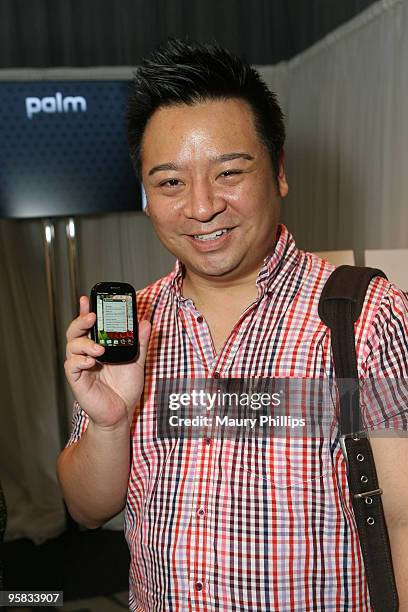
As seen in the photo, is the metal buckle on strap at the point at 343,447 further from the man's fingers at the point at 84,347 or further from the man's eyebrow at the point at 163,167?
the man's eyebrow at the point at 163,167

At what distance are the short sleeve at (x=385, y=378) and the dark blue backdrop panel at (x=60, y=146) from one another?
8.42 feet

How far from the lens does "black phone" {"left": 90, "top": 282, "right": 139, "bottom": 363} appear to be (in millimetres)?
1179

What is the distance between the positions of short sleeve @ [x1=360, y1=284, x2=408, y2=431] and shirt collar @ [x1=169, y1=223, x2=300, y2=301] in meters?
0.25

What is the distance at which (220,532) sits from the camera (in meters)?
1.16

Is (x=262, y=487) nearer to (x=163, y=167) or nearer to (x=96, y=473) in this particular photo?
(x=96, y=473)

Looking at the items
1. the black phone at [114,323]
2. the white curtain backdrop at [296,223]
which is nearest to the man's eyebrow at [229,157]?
the black phone at [114,323]

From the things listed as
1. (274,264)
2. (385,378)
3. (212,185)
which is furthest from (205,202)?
(385,378)

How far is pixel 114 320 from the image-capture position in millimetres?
1190

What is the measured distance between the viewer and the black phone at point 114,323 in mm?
1179

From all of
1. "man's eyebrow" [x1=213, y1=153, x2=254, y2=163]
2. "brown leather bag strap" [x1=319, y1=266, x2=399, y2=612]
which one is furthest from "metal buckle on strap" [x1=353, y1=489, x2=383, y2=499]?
"man's eyebrow" [x1=213, y1=153, x2=254, y2=163]

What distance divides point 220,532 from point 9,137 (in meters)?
2.72

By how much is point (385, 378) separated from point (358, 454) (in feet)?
0.42

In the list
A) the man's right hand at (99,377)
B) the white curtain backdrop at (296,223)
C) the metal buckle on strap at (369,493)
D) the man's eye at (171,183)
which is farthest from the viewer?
the white curtain backdrop at (296,223)

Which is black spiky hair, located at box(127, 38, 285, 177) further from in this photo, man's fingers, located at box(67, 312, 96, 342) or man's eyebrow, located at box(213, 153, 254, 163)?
man's fingers, located at box(67, 312, 96, 342)
